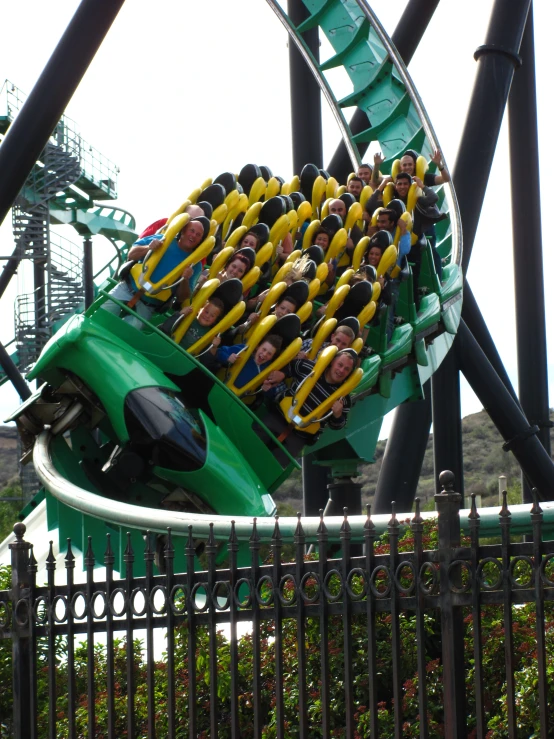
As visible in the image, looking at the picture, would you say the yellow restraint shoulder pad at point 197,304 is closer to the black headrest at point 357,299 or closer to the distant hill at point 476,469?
the black headrest at point 357,299

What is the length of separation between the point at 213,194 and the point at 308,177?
1473 millimetres

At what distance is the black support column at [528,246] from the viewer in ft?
27.5

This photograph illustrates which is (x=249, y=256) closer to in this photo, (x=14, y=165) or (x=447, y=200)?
(x=14, y=165)

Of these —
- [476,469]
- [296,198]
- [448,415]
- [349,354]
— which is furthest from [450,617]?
[476,469]

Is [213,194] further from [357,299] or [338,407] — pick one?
[338,407]

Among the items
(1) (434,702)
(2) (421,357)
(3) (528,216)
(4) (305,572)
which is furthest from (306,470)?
(4) (305,572)

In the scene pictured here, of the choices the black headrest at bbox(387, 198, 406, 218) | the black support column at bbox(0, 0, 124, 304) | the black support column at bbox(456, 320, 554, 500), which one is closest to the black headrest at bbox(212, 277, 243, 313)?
the black support column at bbox(0, 0, 124, 304)

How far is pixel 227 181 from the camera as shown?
6.48 m

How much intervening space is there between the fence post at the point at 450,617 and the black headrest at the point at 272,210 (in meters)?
4.16

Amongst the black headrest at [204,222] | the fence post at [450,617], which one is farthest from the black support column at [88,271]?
the fence post at [450,617]

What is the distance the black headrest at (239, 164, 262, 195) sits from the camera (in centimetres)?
700

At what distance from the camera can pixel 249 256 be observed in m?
5.68

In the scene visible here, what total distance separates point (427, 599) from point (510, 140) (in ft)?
22.8

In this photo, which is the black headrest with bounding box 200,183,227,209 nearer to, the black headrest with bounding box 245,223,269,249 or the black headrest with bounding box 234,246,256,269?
the black headrest with bounding box 245,223,269,249
